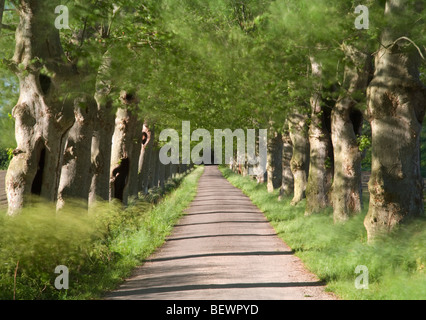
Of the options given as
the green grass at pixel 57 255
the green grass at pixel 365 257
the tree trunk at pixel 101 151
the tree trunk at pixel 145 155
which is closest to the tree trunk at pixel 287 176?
the tree trunk at pixel 145 155

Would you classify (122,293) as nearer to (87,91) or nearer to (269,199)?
(87,91)

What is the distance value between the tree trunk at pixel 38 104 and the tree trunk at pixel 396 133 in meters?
5.94

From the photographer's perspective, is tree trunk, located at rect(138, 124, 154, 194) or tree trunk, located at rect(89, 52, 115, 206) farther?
tree trunk, located at rect(138, 124, 154, 194)

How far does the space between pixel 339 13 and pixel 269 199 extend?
1621 centimetres

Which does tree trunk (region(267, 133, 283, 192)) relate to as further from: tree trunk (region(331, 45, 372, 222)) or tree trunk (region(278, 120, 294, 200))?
tree trunk (region(331, 45, 372, 222))

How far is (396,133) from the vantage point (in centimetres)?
1107

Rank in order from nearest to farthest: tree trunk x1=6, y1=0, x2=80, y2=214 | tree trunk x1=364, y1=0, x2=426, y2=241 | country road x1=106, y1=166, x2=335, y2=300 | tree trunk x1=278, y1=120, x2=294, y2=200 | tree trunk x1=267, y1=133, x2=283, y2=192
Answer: country road x1=106, y1=166, x2=335, y2=300 → tree trunk x1=6, y1=0, x2=80, y2=214 → tree trunk x1=364, y1=0, x2=426, y2=241 → tree trunk x1=278, y1=120, x2=294, y2=200 → tree trunk x1=267, y1=133, x2=283, y2=192

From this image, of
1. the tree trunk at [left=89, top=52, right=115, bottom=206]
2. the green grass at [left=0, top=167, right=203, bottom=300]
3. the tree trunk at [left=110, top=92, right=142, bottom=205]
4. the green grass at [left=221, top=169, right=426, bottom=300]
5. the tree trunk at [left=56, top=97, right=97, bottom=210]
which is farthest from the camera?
the tree trunk at [left=110, top=92, right=142, bottom=205]

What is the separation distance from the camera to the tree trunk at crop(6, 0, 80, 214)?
33.1ft

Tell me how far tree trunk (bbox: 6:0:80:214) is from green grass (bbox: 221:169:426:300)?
5.41 m

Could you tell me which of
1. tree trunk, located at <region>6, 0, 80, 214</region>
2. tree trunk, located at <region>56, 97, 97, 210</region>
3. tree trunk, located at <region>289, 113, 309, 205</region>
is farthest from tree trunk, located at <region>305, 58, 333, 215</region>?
tree trunk, located at <region>6, 0, 80, 214</region>

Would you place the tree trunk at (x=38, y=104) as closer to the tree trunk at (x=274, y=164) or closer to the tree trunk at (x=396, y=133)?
the tree trunk at (x=396, y=133)

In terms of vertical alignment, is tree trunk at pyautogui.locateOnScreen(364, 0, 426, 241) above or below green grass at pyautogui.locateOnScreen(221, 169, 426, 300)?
above
